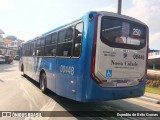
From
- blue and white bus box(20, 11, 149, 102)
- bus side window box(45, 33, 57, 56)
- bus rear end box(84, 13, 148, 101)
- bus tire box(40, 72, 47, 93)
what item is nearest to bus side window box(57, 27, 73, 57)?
blue and white bus box(20, 11, 149, 102)

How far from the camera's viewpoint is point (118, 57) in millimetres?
7750

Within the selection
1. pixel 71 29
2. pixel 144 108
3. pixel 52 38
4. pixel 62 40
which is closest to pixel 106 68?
pixel 71 29

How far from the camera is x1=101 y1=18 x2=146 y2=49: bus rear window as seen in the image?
7.48m

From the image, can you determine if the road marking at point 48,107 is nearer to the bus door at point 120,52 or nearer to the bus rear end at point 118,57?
the bus rear end at point 118,57

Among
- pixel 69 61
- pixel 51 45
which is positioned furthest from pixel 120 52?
pixel 51 45

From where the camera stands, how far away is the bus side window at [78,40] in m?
7.57

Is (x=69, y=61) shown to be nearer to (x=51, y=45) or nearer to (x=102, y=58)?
(x=102, y=58)

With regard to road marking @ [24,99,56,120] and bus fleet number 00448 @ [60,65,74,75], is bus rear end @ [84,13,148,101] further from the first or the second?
road marking @ [24,99,56,120]

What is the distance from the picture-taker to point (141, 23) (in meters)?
8.51

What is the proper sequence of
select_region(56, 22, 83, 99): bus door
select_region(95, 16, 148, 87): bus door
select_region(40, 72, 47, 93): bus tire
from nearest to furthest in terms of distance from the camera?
select_region(95, 16, 148, 87): bus door
select_region(56, 22, 83, 99): bus door
select_region(40, 72, 47, 93): bus tire

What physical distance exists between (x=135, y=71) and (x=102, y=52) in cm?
169

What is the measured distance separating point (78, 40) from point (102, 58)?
1.01 meters

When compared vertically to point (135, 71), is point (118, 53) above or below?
above

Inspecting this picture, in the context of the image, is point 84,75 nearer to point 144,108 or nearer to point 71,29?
point 71,29
